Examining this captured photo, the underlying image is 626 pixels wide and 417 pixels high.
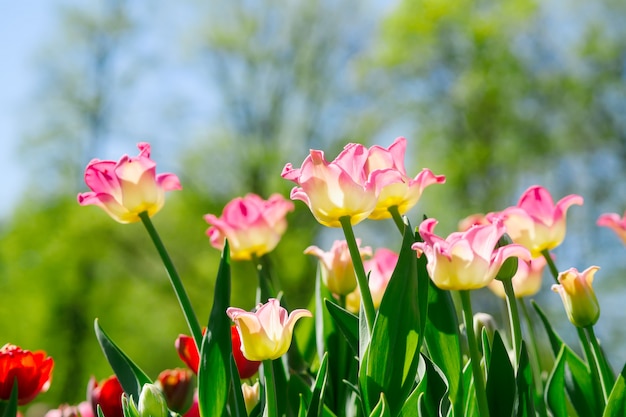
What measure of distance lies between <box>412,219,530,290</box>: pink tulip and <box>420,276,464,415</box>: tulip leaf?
0.09 metres

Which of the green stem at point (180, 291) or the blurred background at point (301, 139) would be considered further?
the blurred background at point (301, 139)

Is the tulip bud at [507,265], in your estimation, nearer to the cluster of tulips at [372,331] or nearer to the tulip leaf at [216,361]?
the cluster of tulips at [372,331]

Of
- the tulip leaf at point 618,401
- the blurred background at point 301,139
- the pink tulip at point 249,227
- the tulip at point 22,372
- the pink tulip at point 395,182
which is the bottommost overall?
the tulip leaf at point 618,401

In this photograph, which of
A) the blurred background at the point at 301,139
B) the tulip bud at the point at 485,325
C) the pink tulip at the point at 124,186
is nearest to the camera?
the pink tulip at the point at 124,186

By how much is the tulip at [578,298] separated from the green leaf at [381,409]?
0.25 metres

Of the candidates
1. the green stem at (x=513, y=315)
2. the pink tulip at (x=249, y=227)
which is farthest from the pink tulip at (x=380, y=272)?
the green stem at (x=513, y=315)

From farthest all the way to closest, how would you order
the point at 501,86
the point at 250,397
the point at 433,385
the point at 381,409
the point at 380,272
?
the point at 501,86 → the point at 380,272 → the point at 250,397 → the point at 433,385 → the point at 381,409

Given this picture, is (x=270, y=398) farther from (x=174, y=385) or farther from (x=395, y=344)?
(x=174, y=385)

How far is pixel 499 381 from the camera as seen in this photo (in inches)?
24.9

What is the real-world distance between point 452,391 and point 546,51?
9.07 metres

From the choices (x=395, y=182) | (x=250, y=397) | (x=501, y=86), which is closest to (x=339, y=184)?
(x=395, y=182)

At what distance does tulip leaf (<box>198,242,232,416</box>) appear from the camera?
2.09 feet

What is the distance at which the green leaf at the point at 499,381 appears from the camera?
2.04 feet

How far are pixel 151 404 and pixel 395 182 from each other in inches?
12.1
